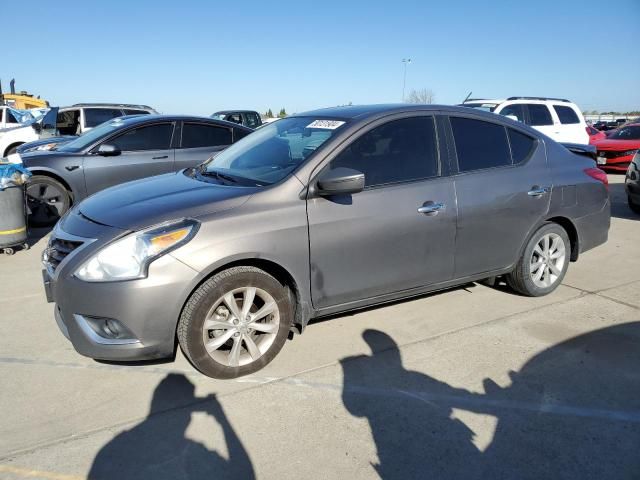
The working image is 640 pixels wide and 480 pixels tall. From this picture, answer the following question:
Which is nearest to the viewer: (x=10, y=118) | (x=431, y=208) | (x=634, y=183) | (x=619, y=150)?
(x=431, y=208)

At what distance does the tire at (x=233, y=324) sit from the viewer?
295cm

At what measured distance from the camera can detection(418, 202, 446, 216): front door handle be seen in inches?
143

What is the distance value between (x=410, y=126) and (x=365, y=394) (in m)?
2.00

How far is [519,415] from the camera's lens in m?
2.82

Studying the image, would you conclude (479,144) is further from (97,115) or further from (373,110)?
(97,115)

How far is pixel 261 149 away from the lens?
3.97 m

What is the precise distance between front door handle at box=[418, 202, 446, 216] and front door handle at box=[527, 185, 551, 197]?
1.00 m

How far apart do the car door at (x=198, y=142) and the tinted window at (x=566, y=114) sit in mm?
8614

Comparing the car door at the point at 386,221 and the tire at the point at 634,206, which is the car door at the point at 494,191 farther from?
the tire at the point at 634,206

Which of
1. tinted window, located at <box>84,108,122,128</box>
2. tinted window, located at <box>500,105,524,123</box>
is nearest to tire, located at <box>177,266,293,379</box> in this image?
tinted window, located at <box>500,105,524,123</box>

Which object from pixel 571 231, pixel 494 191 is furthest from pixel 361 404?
pixel 571 231

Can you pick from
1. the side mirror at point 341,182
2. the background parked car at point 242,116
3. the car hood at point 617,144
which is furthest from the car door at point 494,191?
the background parked car at point 242,116

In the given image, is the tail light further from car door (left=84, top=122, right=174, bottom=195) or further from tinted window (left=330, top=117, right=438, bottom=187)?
car door (left=84, top=122, right=174, bottom=195)

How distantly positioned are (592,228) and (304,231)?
3121 millimetres
